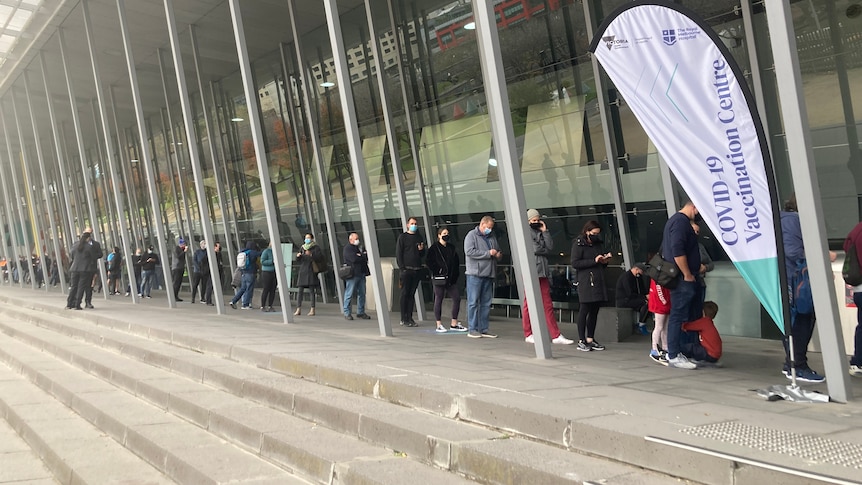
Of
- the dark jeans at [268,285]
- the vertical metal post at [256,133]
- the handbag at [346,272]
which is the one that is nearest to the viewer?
the vertical metal post at [256,133]

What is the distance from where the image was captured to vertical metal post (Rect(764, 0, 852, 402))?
4.66 meters

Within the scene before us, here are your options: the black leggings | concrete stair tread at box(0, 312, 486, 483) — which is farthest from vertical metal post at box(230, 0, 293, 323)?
the black leggings

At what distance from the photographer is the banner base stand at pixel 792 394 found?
193 inches

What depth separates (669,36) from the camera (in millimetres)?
5324

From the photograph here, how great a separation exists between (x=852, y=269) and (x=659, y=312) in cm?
177

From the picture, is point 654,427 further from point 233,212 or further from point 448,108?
point 233,212

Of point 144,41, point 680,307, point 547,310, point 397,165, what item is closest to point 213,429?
point 680,307

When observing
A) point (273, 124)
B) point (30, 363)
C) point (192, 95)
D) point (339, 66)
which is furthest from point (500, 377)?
point (192, 95)

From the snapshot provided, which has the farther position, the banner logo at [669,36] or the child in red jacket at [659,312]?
the child in red jacket at [659,312]

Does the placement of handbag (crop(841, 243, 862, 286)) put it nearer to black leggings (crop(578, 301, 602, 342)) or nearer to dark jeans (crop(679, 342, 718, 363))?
dark jeans (crop(679, 342, 718, 363))

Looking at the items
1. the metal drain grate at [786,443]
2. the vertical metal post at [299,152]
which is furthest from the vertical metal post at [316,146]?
the metal drain grate at [786,443]

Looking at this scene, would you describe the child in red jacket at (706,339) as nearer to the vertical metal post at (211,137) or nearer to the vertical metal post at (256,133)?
the vertical metal post at (256,133)

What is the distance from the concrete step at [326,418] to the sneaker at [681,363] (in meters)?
3.05

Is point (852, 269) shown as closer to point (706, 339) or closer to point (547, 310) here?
point (706, 339)
